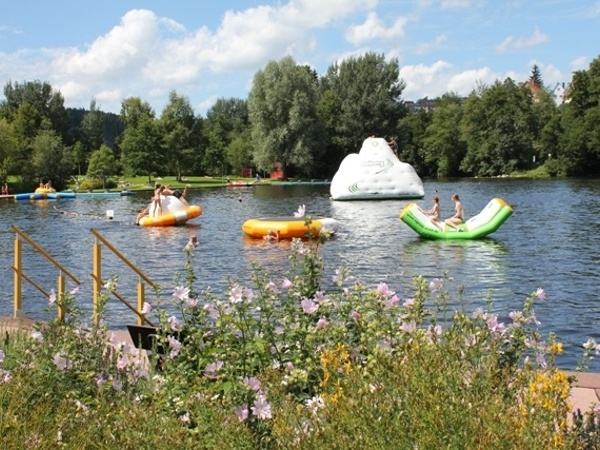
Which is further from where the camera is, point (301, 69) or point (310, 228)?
point (301, 69)

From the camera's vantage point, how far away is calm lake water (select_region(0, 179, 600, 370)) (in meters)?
12.8

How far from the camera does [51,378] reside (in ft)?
13.9

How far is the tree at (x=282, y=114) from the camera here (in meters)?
66.9

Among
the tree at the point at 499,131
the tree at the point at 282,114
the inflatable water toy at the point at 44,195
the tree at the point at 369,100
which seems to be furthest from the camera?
the tree at the point at 499,131

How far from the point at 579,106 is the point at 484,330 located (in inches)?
3268

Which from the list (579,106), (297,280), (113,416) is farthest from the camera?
(579,106)

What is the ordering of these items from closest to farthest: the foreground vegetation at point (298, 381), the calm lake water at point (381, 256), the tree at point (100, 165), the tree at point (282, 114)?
the foreground vegetation at point (298, 381) < the calm lake water at point (381, 256) < the tree at point (100, 165) < the tree at point (282, 114)

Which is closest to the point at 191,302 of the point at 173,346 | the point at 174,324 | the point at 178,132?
the point at 174,324

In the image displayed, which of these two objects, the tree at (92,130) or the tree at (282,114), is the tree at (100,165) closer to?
the tree at (282,114)

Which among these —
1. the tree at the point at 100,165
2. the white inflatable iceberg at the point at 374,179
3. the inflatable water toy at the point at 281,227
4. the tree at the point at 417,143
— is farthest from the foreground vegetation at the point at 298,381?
the tree at the point at 417,143

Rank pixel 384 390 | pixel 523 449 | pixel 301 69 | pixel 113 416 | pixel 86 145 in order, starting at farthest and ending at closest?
pixel 86 145
pixel 301 69
pixel 113 416
pixel 384 390
pixel 523 449

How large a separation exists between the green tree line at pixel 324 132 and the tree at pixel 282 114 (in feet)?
0.36

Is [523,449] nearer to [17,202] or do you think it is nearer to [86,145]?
[17,202]

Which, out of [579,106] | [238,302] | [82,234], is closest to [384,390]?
[238,302]
